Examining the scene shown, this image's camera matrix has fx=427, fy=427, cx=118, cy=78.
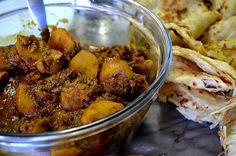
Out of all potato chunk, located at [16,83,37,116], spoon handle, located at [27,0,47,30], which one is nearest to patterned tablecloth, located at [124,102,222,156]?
potato chunk, located at [16,83,37,116]

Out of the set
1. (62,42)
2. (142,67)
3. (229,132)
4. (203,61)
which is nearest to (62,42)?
(62,42)

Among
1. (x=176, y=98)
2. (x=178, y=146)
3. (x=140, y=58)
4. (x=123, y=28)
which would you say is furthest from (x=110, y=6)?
(x=178, y=146)

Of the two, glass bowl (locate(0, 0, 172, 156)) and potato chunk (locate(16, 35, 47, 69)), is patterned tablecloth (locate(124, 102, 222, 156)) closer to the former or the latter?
glass bowl (locate(0, 0, 172, 156))

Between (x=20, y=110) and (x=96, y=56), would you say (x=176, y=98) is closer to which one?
(x=96, y=56)

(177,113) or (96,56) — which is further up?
(96,56)

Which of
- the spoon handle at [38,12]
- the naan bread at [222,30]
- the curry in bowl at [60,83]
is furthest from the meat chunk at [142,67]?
the spoon handle at [38,12]

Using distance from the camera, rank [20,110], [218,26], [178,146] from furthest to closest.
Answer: [218,26] → [178,146] → [20,110]

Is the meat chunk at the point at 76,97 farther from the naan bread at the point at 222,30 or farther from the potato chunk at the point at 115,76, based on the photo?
the naan bread at the point at 222,30
